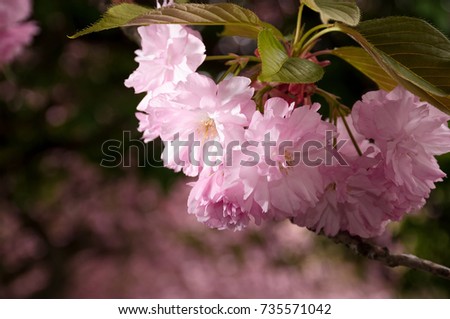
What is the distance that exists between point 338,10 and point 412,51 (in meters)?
0.10

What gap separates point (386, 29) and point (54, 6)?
1586 millimetres

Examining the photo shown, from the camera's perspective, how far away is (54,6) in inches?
77.8

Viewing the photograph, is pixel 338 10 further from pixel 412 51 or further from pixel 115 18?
pixel 115 18

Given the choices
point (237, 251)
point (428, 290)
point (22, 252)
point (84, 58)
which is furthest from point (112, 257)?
point (428, 290)

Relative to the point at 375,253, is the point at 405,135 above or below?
above

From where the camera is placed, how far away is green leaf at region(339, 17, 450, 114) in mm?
582

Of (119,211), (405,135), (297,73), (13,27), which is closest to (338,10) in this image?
(297,73)

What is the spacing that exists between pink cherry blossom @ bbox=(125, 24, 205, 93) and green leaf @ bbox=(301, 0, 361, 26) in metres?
0.16

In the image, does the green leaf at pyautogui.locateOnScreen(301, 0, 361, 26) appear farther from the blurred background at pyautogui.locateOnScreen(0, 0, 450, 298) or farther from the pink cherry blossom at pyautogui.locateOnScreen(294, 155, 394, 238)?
the blurred background at pyautogui.locateOnScreen(0, 0, 450, 298)

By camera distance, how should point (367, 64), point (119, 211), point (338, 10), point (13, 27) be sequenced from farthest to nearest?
point (119, 211) → point (13, 27) → point (367, 64) → point (338, 10)

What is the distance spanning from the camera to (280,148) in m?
0.63

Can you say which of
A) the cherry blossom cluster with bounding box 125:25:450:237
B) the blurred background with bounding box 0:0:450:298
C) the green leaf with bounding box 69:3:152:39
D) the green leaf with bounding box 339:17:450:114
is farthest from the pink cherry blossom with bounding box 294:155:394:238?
the blurred background with bounding box 0:0:450:298

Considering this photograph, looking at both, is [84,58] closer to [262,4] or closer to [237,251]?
[262,4]

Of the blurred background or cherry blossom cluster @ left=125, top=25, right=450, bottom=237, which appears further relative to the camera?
the blurred background
